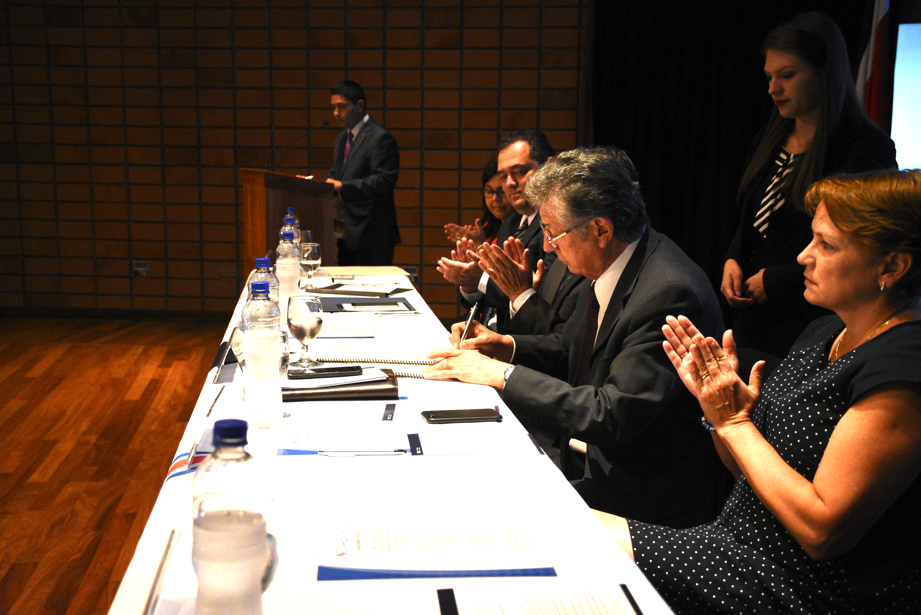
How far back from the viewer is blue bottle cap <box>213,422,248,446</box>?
68cm

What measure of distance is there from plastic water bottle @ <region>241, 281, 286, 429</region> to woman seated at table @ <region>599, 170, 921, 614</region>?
2.28 feet

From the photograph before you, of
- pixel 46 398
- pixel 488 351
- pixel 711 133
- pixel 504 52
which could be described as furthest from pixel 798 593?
pixel 504 52

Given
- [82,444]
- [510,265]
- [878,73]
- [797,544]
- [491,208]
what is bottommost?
[82,444]

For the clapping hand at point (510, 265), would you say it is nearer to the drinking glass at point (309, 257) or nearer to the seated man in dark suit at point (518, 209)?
the seated man in dark suit at point (518, 209)

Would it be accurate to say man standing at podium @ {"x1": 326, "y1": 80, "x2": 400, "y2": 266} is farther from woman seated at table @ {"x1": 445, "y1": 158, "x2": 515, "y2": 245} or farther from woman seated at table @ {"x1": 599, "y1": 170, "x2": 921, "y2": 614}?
woman seated at table @ {"x1": 599, "y1": 170, "x2": 921, "y2": 614}

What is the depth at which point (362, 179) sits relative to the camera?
5.12m

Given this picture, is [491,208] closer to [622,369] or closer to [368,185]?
[368,185]

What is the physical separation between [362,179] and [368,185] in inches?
4.6

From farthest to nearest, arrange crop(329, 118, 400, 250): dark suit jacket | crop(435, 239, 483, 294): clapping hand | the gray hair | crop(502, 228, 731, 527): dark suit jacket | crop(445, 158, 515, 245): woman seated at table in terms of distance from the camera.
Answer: crop(329, 118, 400, 250): dark suit jacket
crop(445, 158, 515, 245): woman seated at table
crop(435, 239, 483, 294): clapping hand
the gray hair
crop(502, 228, 731, 527): dark suit jacket

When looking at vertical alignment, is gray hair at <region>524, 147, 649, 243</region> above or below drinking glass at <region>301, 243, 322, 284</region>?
above

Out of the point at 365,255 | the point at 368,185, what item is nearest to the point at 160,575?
the point at 368,185

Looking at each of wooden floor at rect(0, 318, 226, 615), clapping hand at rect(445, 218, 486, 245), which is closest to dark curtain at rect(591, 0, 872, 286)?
clapping hand at rect(445, 218, 486, 245)

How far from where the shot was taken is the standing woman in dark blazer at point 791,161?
7.68 feet

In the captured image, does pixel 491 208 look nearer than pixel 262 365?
No
